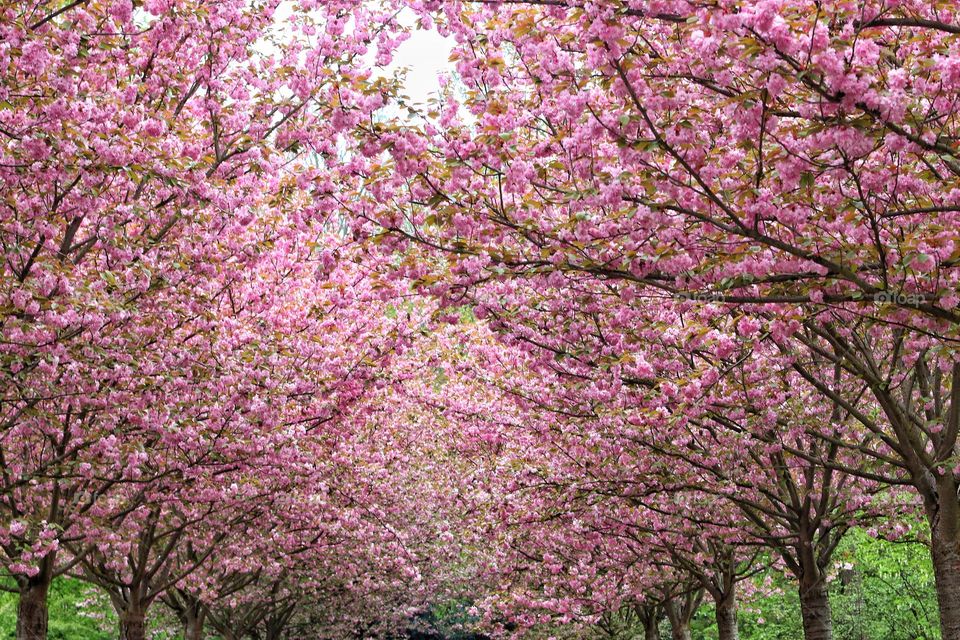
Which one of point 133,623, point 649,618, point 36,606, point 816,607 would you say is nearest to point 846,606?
point 649,618

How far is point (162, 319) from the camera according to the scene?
34.4 ft

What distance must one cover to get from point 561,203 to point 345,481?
1300 centimetres

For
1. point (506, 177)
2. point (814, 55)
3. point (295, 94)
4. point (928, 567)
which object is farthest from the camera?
point (928, 567)

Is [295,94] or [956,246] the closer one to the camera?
[956,246]

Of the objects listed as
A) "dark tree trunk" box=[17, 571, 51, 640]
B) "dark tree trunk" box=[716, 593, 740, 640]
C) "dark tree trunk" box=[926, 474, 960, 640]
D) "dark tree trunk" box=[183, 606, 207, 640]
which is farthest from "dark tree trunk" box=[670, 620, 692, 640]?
"dark tree trunk" box=[17, 571, 51, 640]

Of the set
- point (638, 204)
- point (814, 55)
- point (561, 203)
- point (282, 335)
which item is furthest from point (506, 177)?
point (282, 335)

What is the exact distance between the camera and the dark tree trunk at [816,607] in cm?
1277

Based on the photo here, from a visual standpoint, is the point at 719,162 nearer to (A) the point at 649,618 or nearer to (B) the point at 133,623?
(B) the point at 133,623

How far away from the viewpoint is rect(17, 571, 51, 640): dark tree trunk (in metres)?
12.4

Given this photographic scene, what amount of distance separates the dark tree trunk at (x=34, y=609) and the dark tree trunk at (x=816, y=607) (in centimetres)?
1021

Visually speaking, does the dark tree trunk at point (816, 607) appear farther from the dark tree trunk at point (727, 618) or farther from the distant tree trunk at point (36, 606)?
the distant tree trunk at point (36, 606)

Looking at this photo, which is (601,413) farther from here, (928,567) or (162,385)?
(928,567)

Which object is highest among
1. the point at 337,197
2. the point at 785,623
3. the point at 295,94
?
the point at 295,94

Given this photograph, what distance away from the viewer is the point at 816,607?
42.2ft
